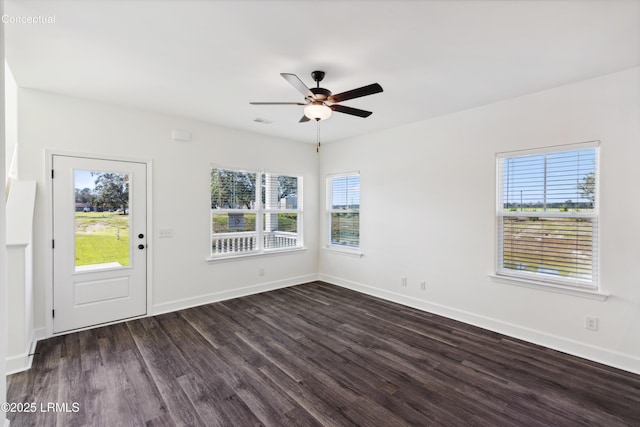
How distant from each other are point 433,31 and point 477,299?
3.20 m

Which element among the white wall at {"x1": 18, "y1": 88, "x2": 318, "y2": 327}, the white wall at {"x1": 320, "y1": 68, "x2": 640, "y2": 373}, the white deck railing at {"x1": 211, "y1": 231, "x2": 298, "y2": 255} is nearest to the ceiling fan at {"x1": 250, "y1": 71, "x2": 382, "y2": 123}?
the white wall at {"x1": 320, "y1": 68, "x2": 640, "y2": 373}

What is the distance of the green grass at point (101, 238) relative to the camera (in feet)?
11.7

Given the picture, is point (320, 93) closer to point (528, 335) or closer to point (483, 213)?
point (483, 213)

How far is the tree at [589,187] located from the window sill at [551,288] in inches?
36.2

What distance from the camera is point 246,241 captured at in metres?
5.11

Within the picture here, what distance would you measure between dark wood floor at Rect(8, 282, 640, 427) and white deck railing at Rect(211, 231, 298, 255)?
132cm

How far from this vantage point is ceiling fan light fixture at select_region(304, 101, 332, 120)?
110 inches

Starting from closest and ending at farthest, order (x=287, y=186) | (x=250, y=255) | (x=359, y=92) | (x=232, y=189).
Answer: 1. (x=359, y=92)
2. (x=232, y=189)
3. (x=250, y=255)
4. (x=287, y=186)

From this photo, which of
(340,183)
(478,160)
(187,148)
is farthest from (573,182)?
(187,148)

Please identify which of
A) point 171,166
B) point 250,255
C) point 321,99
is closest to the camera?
point 321,99

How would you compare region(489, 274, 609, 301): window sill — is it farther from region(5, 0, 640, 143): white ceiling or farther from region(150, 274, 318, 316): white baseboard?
region(150, 274, 318, 316): white baseboard

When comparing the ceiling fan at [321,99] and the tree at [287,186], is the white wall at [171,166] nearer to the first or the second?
the tree at [287,186]

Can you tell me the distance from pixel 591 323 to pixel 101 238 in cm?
566

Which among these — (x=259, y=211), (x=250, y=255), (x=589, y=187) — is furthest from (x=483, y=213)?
(x=250, y=255)
